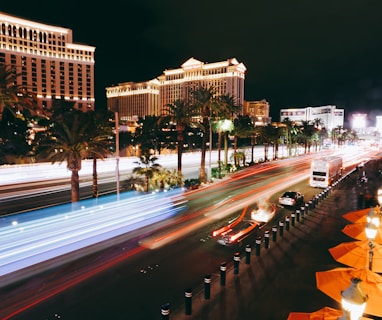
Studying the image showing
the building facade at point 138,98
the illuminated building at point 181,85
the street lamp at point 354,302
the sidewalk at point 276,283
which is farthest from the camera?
the building facade at point 138,98

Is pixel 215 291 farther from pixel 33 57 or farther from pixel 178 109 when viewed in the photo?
pixel 33 57

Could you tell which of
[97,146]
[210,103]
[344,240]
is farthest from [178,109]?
[344,240]

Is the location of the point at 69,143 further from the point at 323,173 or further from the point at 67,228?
the point at 323,173

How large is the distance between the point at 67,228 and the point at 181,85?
155m

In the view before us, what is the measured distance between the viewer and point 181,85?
166 meters

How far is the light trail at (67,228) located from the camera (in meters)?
13.3

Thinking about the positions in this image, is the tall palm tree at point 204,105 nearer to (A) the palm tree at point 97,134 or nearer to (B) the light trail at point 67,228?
(A) the palm tree at point 97,134

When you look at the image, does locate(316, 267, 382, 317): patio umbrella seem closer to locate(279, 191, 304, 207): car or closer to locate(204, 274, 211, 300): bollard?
locate(204, 274, 211, 300): bollard

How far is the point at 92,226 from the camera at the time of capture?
17422 mm

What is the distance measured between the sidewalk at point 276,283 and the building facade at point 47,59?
365 feet

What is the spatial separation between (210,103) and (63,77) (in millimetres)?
110467

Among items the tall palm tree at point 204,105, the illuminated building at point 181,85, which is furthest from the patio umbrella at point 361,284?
the illuminated building at point 181,85

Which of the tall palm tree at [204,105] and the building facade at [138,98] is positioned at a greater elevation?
the building facade at [138,98]

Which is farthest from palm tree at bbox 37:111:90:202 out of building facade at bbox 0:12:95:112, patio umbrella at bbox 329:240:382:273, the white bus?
building facade at bbox 0:12:95:112
